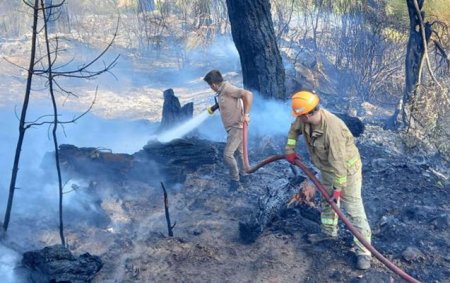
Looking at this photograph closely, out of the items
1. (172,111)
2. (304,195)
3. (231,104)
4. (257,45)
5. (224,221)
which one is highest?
(257,45)

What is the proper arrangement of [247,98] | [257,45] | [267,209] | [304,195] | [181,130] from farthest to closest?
[181,130], [257,45], [247,98], [304,195], [267,209]

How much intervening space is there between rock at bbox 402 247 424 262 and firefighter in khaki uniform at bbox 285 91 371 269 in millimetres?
480

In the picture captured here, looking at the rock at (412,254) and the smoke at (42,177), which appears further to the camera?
the smoke at (42,177)

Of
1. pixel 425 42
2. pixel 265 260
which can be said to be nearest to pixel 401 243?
pixel 265 260

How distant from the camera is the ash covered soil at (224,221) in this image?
204 inches

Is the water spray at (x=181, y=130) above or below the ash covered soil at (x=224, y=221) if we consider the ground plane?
above

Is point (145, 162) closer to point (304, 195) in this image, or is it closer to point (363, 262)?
point (304, 195)

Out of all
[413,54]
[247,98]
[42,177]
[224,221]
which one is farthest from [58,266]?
[413,54]

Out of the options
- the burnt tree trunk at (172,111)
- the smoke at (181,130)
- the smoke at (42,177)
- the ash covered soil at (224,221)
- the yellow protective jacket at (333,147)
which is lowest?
the ash covered soil at (224,221)

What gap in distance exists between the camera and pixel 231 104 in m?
6.76

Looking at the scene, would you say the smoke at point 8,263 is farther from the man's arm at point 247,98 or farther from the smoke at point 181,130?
the smoke at point 181,130

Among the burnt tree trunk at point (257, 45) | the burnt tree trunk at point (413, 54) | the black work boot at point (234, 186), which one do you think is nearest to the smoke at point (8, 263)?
the black work boot at point (234, 186)

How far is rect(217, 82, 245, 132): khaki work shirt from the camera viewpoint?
6.68m

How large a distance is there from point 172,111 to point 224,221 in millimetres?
3418
